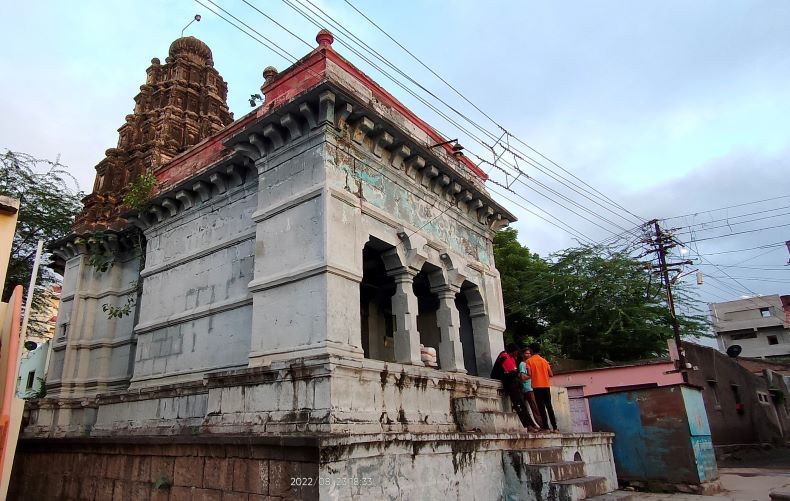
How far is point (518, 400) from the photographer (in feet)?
31.6

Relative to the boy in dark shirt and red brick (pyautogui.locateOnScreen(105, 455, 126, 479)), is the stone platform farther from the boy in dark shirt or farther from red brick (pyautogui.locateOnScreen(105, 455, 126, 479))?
the boy in dark shirt

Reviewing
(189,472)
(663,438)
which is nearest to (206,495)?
(189,472)

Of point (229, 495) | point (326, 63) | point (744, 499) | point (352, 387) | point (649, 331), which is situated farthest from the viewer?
point (649, 331)

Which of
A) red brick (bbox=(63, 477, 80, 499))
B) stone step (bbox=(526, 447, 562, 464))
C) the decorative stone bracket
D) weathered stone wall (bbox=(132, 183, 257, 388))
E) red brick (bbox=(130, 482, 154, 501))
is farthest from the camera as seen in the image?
the decorative stone bracket

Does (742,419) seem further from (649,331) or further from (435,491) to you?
(435,491)

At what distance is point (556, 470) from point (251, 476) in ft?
13.7

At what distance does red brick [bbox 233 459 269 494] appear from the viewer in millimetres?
5883

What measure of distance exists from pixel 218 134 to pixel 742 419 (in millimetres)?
22996

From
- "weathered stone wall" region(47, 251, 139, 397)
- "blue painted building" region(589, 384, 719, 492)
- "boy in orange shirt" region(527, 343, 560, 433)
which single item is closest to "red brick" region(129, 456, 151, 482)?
"weathered stone wall" region(47, 251, 139, 397)

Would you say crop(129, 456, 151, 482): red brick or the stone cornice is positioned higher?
the stone cornice

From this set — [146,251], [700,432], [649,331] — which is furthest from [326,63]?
[649,331]

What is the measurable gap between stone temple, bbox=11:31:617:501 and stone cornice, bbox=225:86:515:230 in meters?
0.03

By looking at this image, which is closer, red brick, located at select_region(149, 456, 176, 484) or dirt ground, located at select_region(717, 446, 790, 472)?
red brick, located at select_region(149, 456, 176, 484)

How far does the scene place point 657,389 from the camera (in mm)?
11039
